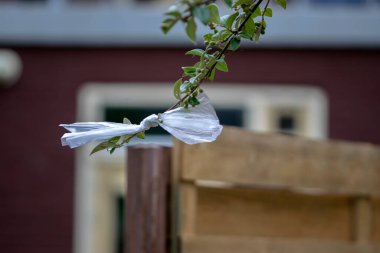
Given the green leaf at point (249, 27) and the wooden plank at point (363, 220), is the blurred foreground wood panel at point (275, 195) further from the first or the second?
the green leaf at point (249, 27)

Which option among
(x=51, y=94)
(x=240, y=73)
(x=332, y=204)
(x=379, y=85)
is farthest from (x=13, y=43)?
(x=332, y=204)

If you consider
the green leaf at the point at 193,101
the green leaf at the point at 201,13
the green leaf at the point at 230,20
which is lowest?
the green leaf at the point at 193,101

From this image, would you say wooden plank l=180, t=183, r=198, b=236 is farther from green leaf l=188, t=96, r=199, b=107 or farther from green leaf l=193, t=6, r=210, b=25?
green leaf l=193, t=6, r=210, b=25

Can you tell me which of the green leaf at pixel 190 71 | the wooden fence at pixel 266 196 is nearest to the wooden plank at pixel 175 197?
the wooden fence at pixel 266 196

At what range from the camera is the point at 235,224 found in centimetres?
247

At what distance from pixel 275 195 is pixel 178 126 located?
1.18m

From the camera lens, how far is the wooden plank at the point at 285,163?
2342 millimetres

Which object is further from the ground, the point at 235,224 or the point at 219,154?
the point at 219,154

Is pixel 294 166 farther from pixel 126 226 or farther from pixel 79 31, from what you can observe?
pixel 79 31

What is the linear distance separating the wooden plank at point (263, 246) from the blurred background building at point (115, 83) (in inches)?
162

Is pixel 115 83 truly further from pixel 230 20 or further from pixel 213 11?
pixel 213 11

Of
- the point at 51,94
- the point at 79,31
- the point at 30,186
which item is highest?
the point at 79,31

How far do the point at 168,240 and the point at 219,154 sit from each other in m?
0.27

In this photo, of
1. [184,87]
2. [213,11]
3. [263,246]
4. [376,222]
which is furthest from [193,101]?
[376,222]
